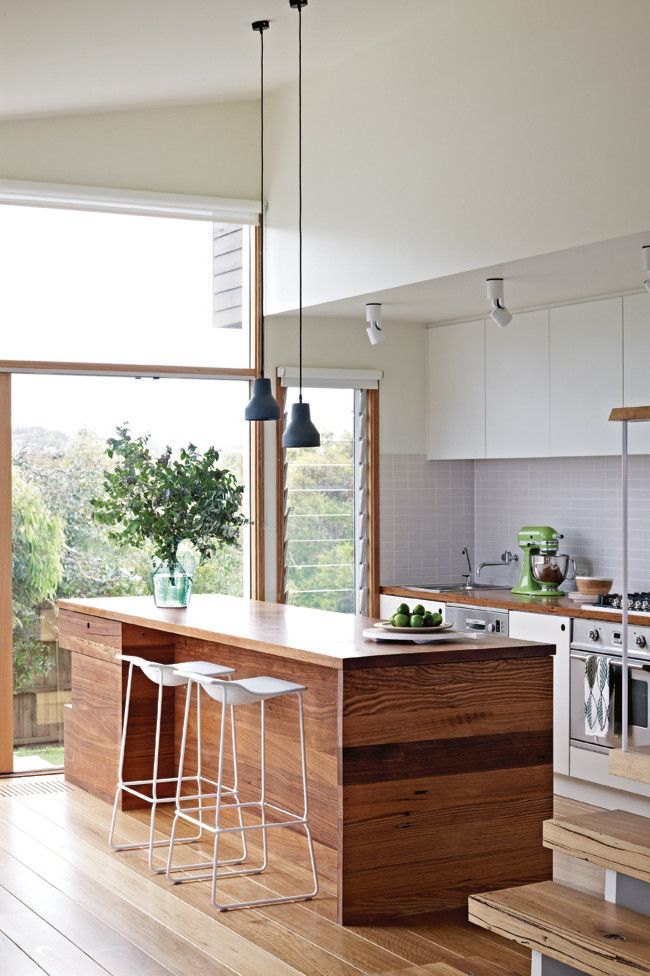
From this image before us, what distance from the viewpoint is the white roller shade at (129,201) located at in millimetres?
6805

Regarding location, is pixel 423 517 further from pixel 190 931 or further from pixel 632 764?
pixel 632 764

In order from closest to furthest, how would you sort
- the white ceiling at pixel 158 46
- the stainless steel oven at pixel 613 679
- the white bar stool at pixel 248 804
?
the white bar stool at pixel 248 804 < the white ceiling at pixel 158 46 < the stainless steel oven at pixel 613 679

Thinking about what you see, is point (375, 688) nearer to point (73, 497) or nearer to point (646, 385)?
point (646, 385)

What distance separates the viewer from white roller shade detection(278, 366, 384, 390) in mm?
7430

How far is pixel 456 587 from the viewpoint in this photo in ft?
24.9

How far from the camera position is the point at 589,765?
20.0 ft

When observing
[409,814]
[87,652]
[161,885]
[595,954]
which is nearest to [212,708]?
[87,652]

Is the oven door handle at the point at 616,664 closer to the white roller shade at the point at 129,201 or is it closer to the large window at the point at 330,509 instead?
the large window at the point at 330,509

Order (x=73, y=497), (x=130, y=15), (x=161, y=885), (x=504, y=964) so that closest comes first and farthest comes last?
(x=504, y=964) → (x=161, y=885) → (x=130, y=15) → (x=73, y=497)

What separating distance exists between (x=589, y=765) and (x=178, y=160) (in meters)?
3.96

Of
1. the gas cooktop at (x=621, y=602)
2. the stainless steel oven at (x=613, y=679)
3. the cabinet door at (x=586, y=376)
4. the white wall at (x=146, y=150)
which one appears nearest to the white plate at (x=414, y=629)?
the stainless steel oven at (x=613, y=679)

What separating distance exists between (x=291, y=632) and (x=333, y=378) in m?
2.71

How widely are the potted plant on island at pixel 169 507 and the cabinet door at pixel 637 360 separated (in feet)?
6.39

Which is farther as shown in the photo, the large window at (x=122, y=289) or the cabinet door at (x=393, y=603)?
the cabinet door at (x=393, y=603)
